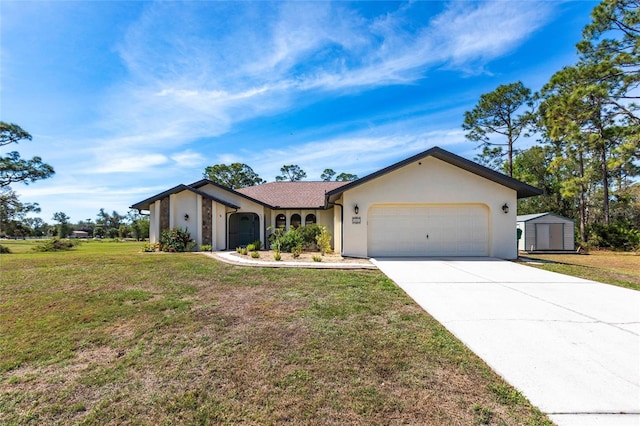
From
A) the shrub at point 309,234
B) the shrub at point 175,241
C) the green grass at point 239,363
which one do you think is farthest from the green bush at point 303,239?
the green grass at point 239,363

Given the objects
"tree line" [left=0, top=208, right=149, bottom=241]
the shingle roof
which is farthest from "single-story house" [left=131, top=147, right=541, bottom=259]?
"tree line" [left=0, top=208, right=149, bottom=241]

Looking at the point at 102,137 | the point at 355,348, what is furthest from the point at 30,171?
the point at 355,348

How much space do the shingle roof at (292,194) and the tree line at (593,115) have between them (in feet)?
49.7

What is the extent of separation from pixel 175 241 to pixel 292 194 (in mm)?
8629

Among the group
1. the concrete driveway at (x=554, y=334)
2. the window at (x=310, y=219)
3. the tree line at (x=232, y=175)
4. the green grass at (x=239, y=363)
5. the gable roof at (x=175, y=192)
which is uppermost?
the tree line at (x=232, y=175)

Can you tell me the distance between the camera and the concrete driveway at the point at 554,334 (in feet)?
8.47

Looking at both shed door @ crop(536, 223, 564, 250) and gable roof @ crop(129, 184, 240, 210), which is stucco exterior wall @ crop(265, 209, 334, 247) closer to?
gable roof @ crop(129, 184, 240, 210)

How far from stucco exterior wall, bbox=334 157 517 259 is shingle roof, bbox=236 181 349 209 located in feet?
20.1

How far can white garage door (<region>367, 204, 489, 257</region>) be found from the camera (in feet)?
40.7

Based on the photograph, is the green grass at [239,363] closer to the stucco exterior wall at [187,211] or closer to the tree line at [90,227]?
the stucco exterior wall at [187,211]

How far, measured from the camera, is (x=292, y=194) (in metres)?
21.2

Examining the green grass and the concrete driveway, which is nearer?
the green grass

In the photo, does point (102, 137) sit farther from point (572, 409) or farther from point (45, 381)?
point (572, 409)

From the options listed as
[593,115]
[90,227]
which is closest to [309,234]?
[593,115]
